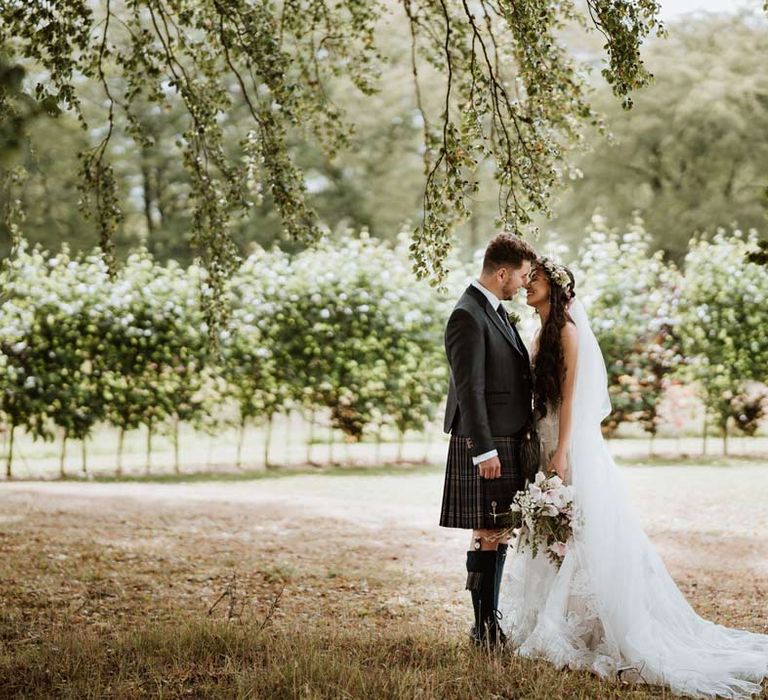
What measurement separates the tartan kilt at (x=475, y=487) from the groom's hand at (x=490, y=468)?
101 mm

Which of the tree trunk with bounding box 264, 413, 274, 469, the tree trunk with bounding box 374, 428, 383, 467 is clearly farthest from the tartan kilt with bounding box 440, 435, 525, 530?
the tree trunk with bounding box 374, 428, 383, 467

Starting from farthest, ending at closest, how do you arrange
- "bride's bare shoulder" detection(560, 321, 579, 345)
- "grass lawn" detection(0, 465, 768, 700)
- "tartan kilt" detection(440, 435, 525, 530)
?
"bride's bare shoulder" detection(560, 321, 579, 345) < "tartan kilt" detection(440, 435, 525, 530) < "grass lawn" detection(0, 465, 768, 700)

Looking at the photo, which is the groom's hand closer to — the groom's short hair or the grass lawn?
the grass lawn

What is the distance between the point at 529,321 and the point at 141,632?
9289mm

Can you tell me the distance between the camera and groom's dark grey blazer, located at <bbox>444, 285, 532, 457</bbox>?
13.5 ft

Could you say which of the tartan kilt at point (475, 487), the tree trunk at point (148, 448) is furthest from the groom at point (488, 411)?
the tree trunk at point (148, 448)

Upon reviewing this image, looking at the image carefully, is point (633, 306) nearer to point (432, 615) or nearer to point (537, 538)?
point (432, 615)

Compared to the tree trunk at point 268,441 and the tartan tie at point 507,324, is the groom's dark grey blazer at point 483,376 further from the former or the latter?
the tree trunk at point 268,441

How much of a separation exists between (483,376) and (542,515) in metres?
0.69

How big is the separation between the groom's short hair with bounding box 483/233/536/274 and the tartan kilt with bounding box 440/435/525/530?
835 millimetres

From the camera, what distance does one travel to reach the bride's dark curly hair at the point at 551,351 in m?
4.34

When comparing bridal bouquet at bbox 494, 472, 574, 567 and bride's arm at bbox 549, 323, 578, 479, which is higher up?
bride's arm at bbox 549, 323, 578, 479

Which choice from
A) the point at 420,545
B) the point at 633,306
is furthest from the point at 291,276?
the point at 420,545

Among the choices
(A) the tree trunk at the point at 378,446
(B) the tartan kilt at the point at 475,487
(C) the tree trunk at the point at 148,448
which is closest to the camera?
(B) the tartan kilt at the point at 475,487
